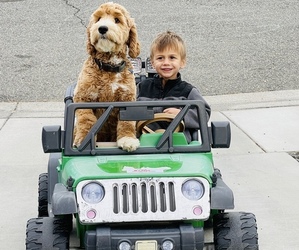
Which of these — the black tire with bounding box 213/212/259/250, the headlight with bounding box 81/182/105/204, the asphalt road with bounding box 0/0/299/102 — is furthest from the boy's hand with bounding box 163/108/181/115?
the asphalt road with bounding box 0/0/299/102

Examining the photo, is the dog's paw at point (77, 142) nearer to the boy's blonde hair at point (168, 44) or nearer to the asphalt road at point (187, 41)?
the boy's blonde hair at point (168, 44)

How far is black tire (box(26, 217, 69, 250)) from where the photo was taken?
183 inches

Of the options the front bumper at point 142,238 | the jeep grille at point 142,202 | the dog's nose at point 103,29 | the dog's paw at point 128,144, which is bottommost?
the front bumper at point 142,238

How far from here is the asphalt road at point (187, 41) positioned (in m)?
10.6

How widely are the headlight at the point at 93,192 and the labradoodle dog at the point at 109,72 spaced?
547 mm

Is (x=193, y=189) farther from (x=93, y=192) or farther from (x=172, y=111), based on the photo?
(x=172, y=111)

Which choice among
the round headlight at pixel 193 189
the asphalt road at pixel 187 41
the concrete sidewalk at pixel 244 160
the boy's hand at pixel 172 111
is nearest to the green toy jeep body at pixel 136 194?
the round headlight at pixel 193 189

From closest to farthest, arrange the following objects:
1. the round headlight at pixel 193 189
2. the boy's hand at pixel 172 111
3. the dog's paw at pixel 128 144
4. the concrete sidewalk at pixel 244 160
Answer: the round headlight at pixel 193 189 < the dog's paw at pixel 128 144 < the boy's hand at pixel 172 111 < the concrete sidewalk at pixel 244 160

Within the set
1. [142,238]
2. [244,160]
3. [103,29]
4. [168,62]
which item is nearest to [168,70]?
[168,62]

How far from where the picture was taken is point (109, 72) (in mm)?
5340

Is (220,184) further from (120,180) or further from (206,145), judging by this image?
(120,180)

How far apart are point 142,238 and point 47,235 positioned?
0.57m

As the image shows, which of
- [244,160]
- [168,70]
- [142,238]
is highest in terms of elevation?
[168,70]

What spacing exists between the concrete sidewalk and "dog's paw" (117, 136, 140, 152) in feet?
3.67
